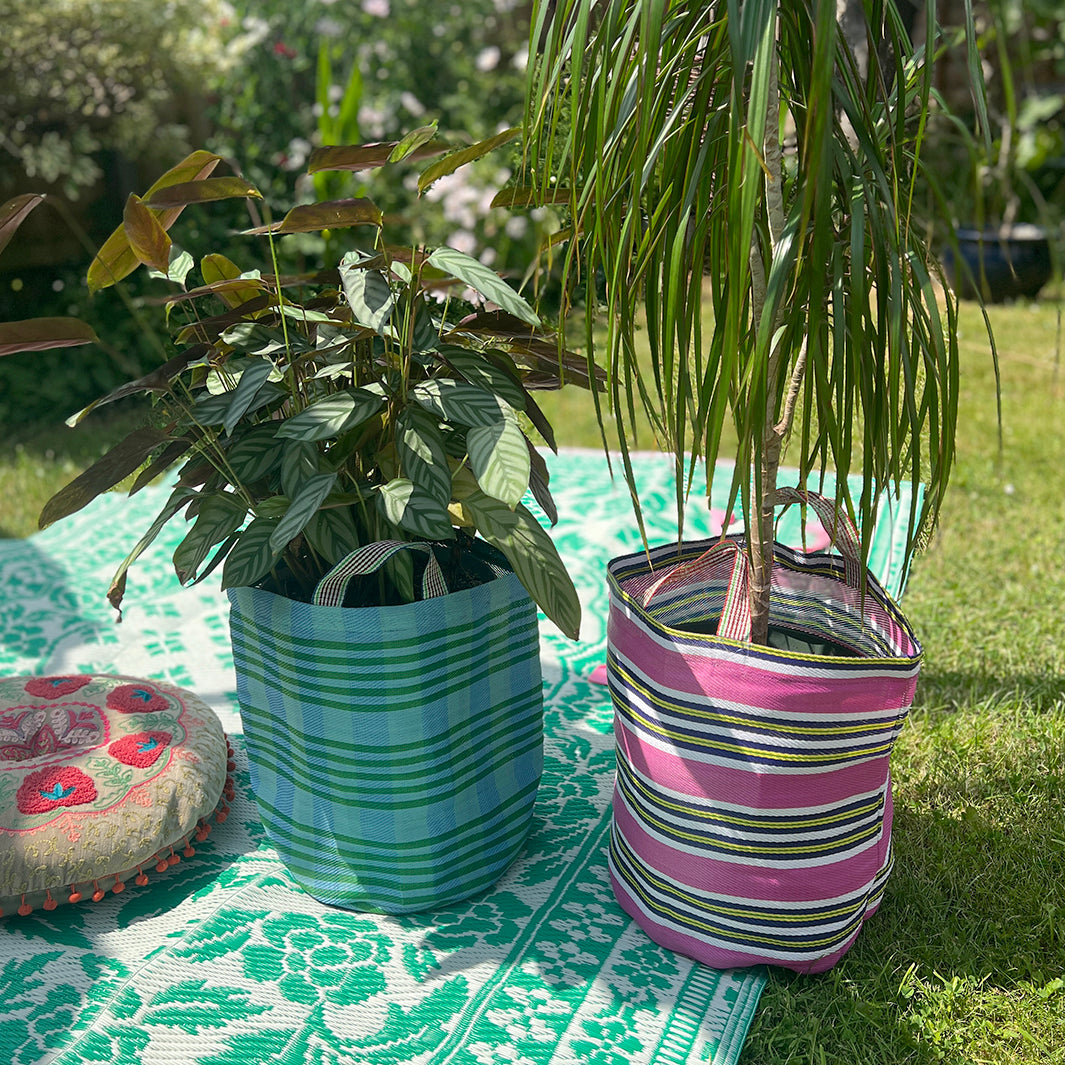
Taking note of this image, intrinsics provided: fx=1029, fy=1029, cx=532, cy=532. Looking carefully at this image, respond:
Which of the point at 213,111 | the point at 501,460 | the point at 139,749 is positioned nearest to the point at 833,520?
the point at 501,460

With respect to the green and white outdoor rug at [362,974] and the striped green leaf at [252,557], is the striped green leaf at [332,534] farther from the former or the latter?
the green and white outdoor rug at [362,974]

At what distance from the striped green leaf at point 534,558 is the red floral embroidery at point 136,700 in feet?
2.38

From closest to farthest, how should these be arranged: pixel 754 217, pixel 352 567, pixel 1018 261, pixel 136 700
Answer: pixel 754 217 → pixel 352 567 → pixel 136 700 → pixel 1018 261

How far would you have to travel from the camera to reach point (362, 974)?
127cm

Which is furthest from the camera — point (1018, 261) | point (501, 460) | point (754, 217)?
A: point (1018, 261)

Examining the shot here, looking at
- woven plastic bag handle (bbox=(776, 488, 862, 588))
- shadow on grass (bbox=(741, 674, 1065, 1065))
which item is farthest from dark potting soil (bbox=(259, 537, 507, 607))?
shadow on grass (bbox=(741, 674, 1065, 1065))

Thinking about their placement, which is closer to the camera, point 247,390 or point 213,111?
point 247,390

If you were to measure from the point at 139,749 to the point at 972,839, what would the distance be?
1208mm

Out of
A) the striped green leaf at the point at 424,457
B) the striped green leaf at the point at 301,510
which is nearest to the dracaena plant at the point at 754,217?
the striped green leaf at the point at 424,457

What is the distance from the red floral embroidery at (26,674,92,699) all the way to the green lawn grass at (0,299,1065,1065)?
3.77 feet

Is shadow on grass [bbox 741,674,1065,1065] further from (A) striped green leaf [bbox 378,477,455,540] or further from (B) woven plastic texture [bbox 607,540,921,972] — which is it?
(A) striped green leaf [bbox 378,477,455,540]

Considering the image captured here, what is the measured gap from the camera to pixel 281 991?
1242 mm

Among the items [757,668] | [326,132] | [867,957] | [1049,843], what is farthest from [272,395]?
[326,132]

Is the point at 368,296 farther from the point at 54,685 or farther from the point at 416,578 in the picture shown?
the point at 54,685
